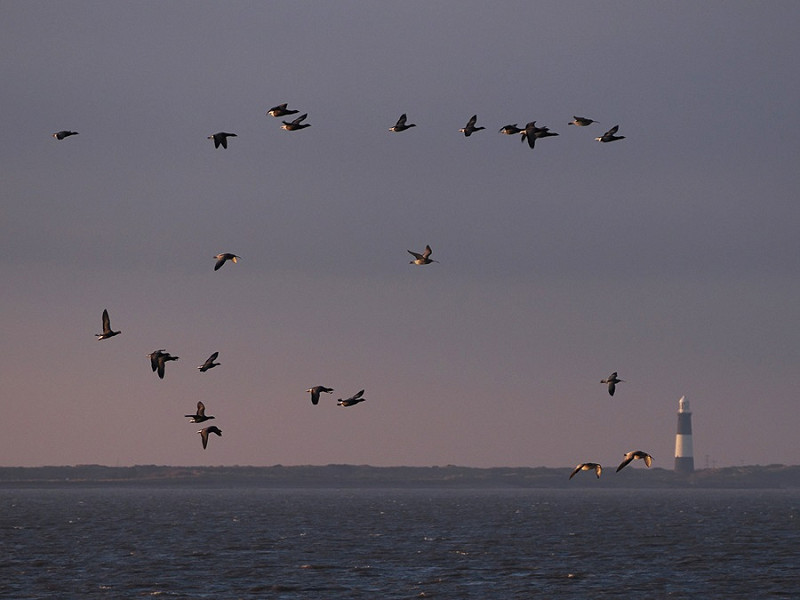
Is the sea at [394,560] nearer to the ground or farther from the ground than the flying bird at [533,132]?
nearer to the ground

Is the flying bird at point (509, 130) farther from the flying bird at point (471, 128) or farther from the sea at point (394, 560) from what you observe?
the sea at point (394, 560)

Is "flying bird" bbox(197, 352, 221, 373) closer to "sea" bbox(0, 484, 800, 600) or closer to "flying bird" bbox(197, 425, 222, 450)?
"flying bird" bbox(197, 425, 222, 450)

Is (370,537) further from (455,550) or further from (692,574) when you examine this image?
(692,574)

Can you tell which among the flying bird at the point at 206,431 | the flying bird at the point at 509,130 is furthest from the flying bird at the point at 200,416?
the flying bird at the point at 509,130

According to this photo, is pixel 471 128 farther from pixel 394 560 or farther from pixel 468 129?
pixel 394 560

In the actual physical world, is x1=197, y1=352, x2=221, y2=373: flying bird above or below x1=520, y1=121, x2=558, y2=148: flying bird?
below

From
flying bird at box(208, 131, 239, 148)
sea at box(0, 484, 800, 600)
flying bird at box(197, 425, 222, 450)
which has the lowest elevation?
sea at box(0, 484, 800, 600)

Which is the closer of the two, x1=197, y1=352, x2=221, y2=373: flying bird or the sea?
x1=197, y1=352, x2=221, y2=373: flying bird

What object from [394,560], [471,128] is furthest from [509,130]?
[394,560]

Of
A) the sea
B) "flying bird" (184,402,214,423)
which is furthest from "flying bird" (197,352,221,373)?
the sea

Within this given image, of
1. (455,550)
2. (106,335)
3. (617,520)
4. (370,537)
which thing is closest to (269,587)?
(106,335)

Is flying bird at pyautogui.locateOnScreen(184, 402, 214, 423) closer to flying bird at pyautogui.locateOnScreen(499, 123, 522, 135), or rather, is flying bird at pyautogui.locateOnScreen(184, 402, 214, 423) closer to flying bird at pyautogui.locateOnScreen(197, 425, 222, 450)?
flying bird at pyautogui.locateOnScreen(197, 425, 222, 450)

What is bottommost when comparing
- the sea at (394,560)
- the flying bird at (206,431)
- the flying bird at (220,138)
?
the sea at (394,560)

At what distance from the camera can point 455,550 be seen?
391ft
